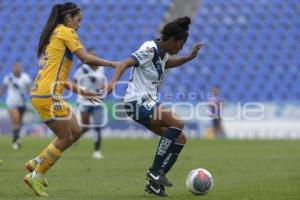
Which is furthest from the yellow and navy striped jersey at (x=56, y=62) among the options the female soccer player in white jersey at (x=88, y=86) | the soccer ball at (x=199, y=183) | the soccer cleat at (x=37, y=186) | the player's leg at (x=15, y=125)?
the player's leg at (x=15, y=125)

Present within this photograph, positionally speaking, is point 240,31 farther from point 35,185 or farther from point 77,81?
point 35,185

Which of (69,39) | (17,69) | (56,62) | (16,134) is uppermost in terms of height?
(69,39)

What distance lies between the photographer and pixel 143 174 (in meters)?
13.1

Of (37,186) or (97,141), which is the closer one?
(37,186)

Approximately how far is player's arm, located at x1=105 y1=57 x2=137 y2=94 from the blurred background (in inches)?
807

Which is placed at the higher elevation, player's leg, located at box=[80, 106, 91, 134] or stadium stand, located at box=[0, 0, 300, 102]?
stadium stand, located at box=[0, 0, 300, 102]

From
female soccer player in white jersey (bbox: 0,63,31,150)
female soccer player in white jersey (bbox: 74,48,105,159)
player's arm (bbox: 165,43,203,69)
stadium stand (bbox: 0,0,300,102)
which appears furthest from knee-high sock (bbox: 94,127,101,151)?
stadium stand (bbox: 0,0,300,102)

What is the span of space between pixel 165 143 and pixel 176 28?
5.04ft

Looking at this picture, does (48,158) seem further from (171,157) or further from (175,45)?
(175,45)

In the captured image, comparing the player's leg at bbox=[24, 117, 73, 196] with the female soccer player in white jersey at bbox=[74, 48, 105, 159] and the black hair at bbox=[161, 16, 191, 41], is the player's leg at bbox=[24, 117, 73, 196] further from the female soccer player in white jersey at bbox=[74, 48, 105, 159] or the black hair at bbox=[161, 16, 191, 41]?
the female soccer player in white jersey at bbox=[74, 48, 105, 159]

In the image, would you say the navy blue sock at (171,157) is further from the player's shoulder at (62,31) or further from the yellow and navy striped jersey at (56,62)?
the player's shoulder at (62,31)

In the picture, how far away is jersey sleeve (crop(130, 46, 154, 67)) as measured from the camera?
→ 9.55 meters

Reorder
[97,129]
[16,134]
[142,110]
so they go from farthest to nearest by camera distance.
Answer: [16,134] → [97,129] → [142,110]

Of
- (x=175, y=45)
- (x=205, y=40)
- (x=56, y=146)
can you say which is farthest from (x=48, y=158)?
(x=205, y=40)
